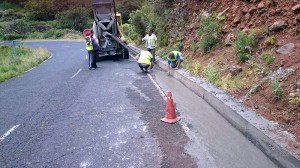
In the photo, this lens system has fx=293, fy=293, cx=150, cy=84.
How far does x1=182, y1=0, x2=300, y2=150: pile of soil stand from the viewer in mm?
5254

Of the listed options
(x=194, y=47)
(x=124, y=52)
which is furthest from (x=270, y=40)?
(x=124, y=52)

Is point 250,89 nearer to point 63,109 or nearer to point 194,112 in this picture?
point 194,112

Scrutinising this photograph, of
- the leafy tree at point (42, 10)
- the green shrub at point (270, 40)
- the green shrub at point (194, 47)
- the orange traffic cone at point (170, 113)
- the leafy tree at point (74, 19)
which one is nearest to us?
the orange traffic cone at point (170, 113)

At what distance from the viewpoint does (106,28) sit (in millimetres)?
17000

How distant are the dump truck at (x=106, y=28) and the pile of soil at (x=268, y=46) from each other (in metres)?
4.85

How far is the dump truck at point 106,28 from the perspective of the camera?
55.7 ft

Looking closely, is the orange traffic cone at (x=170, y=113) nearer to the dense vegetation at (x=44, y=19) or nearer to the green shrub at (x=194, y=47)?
the green shrub at (x=194, y=47)

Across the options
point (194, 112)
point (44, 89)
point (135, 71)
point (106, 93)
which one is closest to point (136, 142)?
point (194, 112)

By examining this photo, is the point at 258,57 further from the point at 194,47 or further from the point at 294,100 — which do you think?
the point at 194,47

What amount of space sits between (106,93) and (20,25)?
181 feet

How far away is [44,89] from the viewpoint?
973 centimetres

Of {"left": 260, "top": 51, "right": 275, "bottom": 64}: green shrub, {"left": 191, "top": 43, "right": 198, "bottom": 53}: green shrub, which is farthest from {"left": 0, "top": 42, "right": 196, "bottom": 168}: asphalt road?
{"left": 191, "top": 43, "right": 198, "bottom": 53}: green shrub

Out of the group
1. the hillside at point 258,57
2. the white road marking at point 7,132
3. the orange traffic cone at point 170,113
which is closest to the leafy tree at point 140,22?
the hillside at point 258,57

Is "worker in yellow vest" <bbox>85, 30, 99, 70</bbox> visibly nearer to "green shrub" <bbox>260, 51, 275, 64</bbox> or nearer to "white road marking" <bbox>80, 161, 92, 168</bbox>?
"green shrub" <bbox>260, 51, 275, 64</bbox>
